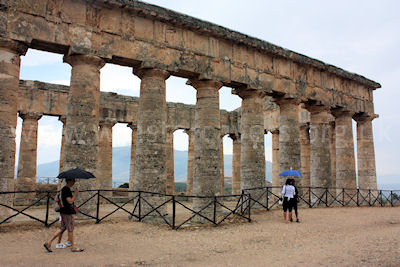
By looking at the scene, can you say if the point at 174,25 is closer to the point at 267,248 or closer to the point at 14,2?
the point at 14,2

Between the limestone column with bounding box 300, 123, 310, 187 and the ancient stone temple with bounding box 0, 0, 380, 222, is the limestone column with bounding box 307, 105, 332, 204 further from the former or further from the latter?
the limestone column with bounding box 300, 123, 310, 187

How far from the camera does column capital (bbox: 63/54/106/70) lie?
13.3 m

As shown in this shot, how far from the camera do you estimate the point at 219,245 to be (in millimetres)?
9281

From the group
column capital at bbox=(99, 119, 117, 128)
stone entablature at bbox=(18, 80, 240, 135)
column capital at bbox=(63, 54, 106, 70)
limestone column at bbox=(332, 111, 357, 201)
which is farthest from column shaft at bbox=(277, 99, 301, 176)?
column capital at bbox=(99, 119, 117, 128)

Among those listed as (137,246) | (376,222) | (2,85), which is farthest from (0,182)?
(376,222)

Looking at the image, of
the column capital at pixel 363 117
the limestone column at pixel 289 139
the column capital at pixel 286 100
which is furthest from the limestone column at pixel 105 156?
the column capital at pixel 363 117

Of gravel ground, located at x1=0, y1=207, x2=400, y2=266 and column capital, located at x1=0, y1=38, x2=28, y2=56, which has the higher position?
column capital, located at x1=0, y1=38, x2=28, y2=56

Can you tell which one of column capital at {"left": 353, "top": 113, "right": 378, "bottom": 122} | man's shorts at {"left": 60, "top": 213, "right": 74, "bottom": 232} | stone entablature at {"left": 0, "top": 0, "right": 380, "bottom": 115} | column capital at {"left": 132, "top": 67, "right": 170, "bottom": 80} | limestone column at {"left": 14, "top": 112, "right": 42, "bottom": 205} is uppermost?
stone entablature at {"left": 0, "top": 0, "right": 380, "bottom": 115}

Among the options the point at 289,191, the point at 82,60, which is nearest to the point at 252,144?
the point at 289,191

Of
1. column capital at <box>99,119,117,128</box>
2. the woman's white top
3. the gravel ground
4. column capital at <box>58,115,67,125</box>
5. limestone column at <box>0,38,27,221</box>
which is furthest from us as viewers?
column capital at <box>99,119,117,128</box>

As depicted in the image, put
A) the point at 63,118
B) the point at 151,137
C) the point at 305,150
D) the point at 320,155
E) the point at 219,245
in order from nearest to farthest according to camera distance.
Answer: the point at 219,245
the point at 151,137
the point at 320,155
the point at 63,118
the point at 305,150

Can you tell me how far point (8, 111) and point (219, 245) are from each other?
894 cm

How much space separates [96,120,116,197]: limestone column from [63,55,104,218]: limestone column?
1066cm

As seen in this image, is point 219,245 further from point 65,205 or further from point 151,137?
point 151,137
